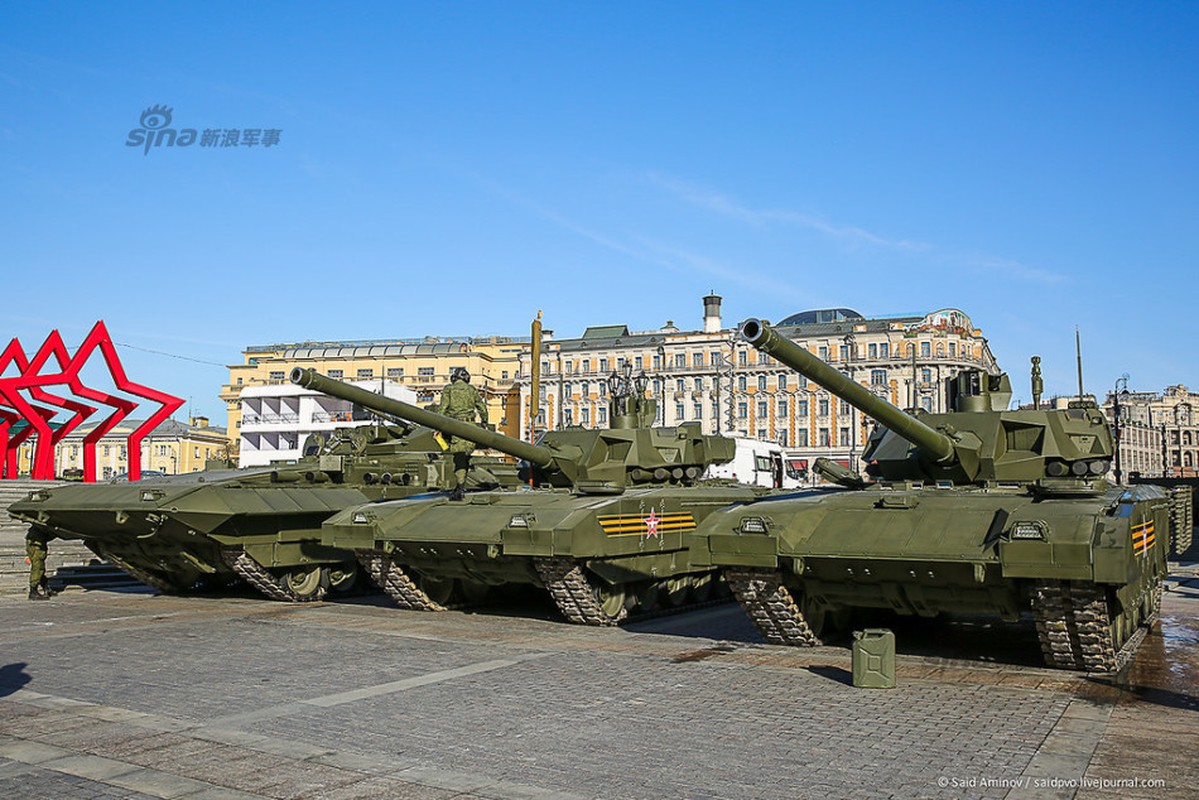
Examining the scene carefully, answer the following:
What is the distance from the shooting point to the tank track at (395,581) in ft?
49.3

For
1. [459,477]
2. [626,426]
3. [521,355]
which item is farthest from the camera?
[521,355]

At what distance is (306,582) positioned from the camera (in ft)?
57.6

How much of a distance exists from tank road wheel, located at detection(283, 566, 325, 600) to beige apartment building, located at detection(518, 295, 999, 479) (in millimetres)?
50147

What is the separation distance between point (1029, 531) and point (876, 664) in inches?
70.1

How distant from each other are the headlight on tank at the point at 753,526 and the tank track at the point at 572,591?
269 centimetres

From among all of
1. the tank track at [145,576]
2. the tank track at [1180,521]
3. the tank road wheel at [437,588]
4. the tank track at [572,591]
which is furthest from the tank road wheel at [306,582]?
the tank track at [1180,521]

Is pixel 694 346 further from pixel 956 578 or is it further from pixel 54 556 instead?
pixel 956 578

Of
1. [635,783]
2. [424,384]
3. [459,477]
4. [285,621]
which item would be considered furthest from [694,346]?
[635,783]

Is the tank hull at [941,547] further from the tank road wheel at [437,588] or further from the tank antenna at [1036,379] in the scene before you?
the tank road wheel at [437,588]

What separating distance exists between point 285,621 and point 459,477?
487cm

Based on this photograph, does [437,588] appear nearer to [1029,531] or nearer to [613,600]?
[613,600]

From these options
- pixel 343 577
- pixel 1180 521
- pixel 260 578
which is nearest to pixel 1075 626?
pixel 1180 521

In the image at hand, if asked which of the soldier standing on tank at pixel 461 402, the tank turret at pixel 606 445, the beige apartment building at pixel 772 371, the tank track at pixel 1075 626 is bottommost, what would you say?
the tank track at pixel 1075 626

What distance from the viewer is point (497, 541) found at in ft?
43.4
